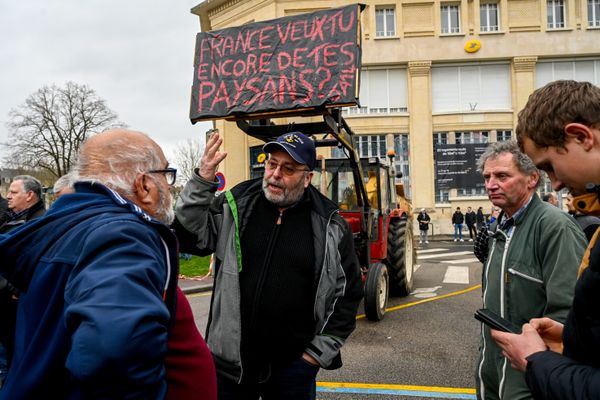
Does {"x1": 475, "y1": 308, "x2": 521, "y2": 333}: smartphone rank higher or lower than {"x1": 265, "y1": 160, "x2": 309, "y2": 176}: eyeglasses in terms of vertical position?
lower

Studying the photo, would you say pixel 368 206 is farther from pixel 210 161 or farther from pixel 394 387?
pixel 210 161

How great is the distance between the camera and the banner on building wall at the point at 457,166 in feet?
81.8

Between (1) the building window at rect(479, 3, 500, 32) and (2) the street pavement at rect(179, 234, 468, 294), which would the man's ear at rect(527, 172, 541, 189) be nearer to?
(2) the street pavement at rect(179, 234, 468, 294)

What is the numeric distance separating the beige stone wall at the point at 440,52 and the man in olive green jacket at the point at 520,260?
24.3 meters

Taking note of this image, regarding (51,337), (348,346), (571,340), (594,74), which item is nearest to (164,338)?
(51,337)

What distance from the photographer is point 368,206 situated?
6.34 m

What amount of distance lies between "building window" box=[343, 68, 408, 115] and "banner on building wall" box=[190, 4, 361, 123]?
74.8 ft

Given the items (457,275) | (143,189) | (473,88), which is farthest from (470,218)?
(143,189)

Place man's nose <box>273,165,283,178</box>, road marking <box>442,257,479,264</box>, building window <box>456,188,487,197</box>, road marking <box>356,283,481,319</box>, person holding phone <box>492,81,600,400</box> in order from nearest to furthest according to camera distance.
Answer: person holding phone <box>492,81,600,400</box> → man's nose <box>273,165,283,178</box> → road marking <box>356,283,481,319</box> → road marking <box>442,257,479,264</box> → building window <box>456,188,487,197</box>

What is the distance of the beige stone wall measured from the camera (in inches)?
1020

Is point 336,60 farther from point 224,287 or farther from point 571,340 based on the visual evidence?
point 571,340

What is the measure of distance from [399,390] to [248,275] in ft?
7.66

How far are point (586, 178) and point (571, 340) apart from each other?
46 cm

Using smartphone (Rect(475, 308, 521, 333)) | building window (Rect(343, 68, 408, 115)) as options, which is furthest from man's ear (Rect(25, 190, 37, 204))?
building window (Rect(343, 68, 408, 115))
